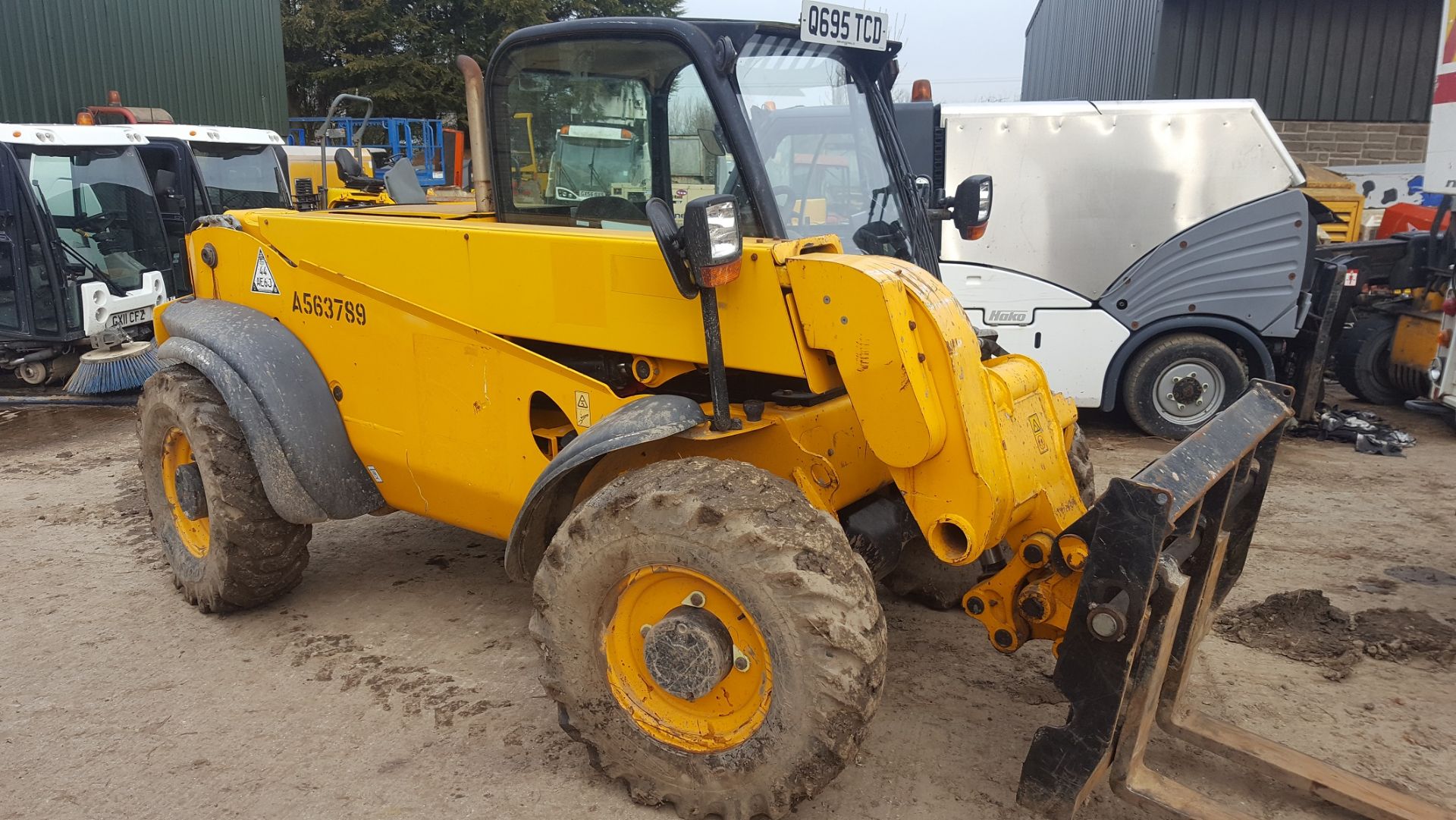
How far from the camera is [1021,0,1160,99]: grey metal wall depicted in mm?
15828

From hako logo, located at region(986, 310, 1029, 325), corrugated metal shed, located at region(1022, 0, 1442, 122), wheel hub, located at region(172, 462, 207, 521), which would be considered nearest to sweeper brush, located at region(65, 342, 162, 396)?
wheel hub, located at region(172, 462, 207, 521)

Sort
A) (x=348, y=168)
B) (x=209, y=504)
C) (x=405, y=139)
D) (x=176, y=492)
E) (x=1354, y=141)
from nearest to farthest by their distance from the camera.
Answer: (x=209, y=504)
(x=176, y=492)
(x=348, y=168)
(x=1354, y=141)
(x=405, y=139)

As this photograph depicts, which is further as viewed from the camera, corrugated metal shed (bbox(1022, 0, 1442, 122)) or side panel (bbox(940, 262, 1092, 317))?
corrugated metal shed (bbox(1022, 0, 1442, 122))

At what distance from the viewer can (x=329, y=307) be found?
4.12 metres

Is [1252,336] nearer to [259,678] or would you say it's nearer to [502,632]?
[502,632]

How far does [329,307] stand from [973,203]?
2512mm

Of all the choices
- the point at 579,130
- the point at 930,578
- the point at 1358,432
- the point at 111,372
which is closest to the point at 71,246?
the point at 111,372

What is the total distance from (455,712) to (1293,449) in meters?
6.27

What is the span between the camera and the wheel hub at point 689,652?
2.85m

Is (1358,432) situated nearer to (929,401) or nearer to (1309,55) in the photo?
(929,401)

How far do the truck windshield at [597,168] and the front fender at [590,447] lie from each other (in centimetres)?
81

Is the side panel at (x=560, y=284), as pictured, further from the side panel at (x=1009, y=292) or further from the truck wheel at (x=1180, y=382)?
the truck wheel at (x=1180, y=382)

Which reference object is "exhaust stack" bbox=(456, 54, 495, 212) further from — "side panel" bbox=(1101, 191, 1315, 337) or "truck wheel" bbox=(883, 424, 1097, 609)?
"side panel" bbox=(1101, 191, 1315, 337)

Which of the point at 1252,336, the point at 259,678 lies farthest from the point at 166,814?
the point at 1252,336
